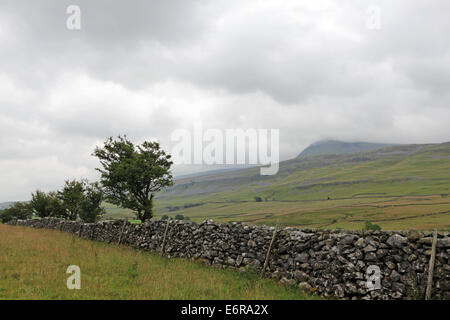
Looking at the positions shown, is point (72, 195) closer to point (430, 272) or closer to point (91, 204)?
point (91, 204)

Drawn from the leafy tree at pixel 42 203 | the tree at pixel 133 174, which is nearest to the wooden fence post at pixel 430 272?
the tree at pixel 133 174

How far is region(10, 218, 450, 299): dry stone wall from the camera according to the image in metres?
9.27

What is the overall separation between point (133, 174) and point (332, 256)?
2530cm

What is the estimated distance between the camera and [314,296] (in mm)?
10688

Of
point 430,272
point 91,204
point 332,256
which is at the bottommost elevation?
point 91,204

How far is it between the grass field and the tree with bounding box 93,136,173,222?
Answer: 16234 millimetres

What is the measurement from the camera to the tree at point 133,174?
1264 inches

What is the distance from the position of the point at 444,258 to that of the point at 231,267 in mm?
8653

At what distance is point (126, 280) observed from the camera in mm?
11609

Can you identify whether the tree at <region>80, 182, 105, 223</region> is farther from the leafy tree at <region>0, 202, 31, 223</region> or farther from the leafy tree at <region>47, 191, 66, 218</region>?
the leafy tree at <region>0, 202, 31, 223</region>

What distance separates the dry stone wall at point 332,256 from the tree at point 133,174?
16.2 m

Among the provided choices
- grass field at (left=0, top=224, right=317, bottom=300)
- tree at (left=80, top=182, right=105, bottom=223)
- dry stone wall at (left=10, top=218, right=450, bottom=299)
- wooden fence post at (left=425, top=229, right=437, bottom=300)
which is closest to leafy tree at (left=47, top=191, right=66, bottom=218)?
tree at (left=80, top=182, right=105, bottom=223)

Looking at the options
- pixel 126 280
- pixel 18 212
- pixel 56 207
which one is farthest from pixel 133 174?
pixel 18 212

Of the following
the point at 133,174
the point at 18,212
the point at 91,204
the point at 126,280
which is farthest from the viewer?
the point at 18,212
